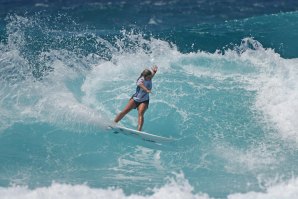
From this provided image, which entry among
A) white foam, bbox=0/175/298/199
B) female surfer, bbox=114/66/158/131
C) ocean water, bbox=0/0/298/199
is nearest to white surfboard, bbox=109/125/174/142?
female surfer, bbox=114/66/158/131

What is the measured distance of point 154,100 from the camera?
1541cm

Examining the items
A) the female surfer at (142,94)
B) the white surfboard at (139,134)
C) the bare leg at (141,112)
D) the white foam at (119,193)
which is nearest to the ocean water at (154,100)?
the white foam at (119,193)

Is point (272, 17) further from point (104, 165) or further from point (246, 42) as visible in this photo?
point (104, 165)

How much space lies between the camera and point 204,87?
16.2 m

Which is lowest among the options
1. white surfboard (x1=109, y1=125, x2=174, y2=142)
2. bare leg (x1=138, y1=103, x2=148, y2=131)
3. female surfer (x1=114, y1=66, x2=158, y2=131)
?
white surfboard (x1=109, y1=125, x2=174, y2=142)

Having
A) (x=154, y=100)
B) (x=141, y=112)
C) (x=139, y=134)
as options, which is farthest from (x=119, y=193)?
(x=154, y=100)

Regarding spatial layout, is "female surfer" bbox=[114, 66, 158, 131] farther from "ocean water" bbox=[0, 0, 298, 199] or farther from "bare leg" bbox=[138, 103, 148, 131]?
"ocean water" bbox=[0, 0, 298, 199]

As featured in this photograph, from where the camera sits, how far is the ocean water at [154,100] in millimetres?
12516

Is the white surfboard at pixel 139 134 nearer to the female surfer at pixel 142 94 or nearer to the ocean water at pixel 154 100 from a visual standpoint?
the female surfer at pixel 142 94

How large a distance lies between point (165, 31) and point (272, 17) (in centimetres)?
497

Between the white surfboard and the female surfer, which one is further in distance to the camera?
the white surfboard

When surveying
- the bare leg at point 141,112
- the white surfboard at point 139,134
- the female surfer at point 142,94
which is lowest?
the white surfboard at point 139,134

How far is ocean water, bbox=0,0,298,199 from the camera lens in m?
12.5

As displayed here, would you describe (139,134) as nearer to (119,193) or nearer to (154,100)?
(119,193)
